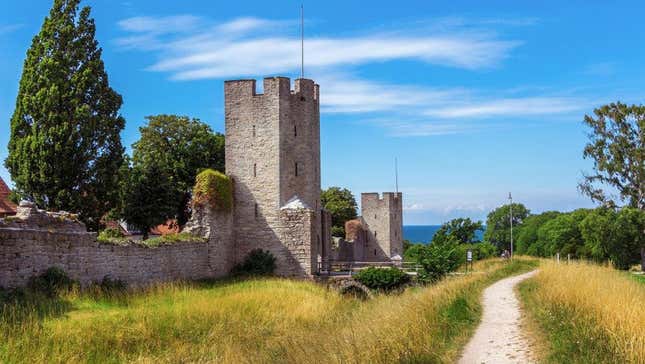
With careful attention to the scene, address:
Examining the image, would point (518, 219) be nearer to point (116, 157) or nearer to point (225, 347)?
point (116, 157)

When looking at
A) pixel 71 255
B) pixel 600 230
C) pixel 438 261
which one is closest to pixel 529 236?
pixel 600 230

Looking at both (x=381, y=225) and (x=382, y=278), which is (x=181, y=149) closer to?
(x=382, y=278)

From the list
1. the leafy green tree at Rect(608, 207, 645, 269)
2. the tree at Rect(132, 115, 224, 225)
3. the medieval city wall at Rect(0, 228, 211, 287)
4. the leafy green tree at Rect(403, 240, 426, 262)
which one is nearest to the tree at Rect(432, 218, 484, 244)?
the leafy green tree at Rect(403, 240, 426, 262)

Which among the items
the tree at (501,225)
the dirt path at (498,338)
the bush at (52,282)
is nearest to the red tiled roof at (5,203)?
the bush at (52,282)

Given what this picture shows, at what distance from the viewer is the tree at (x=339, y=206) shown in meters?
59.0

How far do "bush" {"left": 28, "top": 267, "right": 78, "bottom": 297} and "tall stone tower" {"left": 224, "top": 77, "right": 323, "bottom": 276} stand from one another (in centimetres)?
1296

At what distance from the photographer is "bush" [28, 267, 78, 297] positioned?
16625mm

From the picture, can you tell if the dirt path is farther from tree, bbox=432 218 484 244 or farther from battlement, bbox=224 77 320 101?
tree, bbox=432 218 484 244

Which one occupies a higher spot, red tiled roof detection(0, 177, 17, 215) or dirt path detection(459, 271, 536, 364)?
red tiled roof detection(0, 177, 17, 215)

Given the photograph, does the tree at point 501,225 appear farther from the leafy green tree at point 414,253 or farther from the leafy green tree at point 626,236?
the leafy green tree at point 626,236

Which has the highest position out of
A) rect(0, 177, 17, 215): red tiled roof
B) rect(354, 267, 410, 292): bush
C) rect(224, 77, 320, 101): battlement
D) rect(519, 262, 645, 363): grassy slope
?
rect(224, 77, 320, 101): battlement

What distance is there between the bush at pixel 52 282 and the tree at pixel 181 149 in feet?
63.9

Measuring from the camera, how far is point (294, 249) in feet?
98.6

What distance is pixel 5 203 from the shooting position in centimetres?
3234
